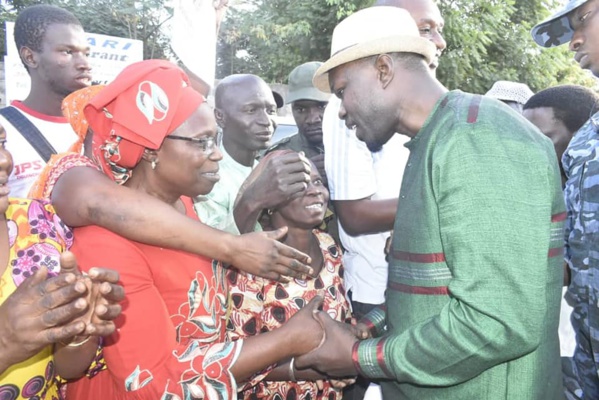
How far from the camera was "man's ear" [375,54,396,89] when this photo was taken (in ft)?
5.87

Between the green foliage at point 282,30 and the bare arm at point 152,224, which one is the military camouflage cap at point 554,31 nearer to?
the bare arm at point 152,224

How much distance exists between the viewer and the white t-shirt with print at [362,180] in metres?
2.86

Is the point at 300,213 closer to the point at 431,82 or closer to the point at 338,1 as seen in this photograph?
the point at 431,82

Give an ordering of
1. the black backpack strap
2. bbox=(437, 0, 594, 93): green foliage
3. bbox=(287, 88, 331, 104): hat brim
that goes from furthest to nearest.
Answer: bbox=(437, 0, 594, 93): green foliage → bbox=(287, 88, 331, 104): hat brim → the black backpack strap

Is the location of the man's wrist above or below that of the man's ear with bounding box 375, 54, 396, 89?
below

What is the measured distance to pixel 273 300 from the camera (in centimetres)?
248

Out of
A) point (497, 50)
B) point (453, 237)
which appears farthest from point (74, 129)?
point (497, 50)

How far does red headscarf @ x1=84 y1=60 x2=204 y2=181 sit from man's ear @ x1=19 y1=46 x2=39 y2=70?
163 centimetres

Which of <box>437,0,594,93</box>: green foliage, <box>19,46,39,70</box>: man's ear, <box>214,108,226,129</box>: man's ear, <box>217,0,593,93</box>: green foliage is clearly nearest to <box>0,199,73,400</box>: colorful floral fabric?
<box>19,46,39,70</box>: man's ear

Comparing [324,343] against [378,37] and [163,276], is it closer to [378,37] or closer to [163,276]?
[163,276]

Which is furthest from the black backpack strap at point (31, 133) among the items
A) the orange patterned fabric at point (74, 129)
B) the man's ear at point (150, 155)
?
the man's ear at point (150, 155)

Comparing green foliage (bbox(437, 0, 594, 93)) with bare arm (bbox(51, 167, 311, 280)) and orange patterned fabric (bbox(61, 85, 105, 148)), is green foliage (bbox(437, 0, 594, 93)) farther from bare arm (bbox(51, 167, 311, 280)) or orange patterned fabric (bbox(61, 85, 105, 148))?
bare arm (bbox(51, 167, 311, 280))

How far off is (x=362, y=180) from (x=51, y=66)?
79.0 inches

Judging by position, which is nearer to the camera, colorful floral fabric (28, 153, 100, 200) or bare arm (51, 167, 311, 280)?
bare arm (51, 167, 311, 280)
